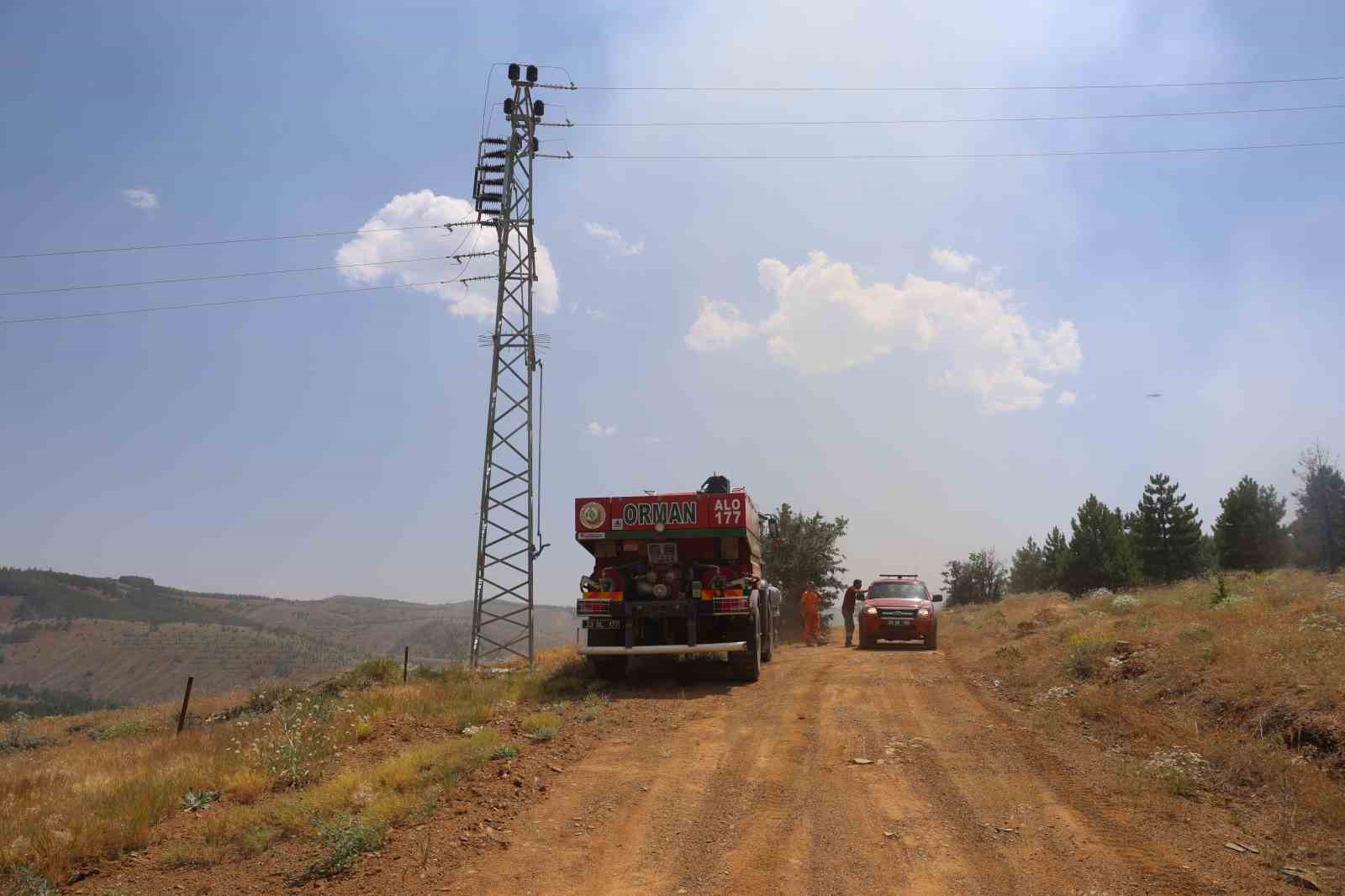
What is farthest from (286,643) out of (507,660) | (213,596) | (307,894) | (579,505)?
(307,894)

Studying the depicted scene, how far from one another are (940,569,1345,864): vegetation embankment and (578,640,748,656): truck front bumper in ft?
15.2

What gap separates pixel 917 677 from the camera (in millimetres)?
14734

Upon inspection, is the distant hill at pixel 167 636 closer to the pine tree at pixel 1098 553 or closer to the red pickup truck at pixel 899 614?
the red pickup truck at pixel 899 614

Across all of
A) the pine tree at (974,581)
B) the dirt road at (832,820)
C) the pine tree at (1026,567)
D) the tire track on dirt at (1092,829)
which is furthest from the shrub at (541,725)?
the pine tree at (1026,567)

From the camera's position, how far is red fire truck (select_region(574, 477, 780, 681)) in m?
14.0

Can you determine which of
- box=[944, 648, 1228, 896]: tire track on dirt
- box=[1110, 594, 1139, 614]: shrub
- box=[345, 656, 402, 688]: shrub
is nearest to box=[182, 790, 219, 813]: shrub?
box=[944, 648, 1228, 896]: tire track on dirt

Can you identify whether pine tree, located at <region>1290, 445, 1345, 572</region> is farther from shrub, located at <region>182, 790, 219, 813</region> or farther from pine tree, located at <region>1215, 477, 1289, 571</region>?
shrub, located at <region>182, 790, 219, 813</region>

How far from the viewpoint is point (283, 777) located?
28.2 feet

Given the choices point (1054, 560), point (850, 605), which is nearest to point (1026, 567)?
point (1054, 560)

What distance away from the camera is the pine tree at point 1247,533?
199ft

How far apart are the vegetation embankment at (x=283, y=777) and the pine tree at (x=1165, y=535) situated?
6752 cm

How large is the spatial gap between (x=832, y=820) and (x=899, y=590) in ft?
55.7

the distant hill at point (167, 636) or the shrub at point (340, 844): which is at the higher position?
the shrub at point (340, 844)

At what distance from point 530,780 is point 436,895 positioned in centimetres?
249
